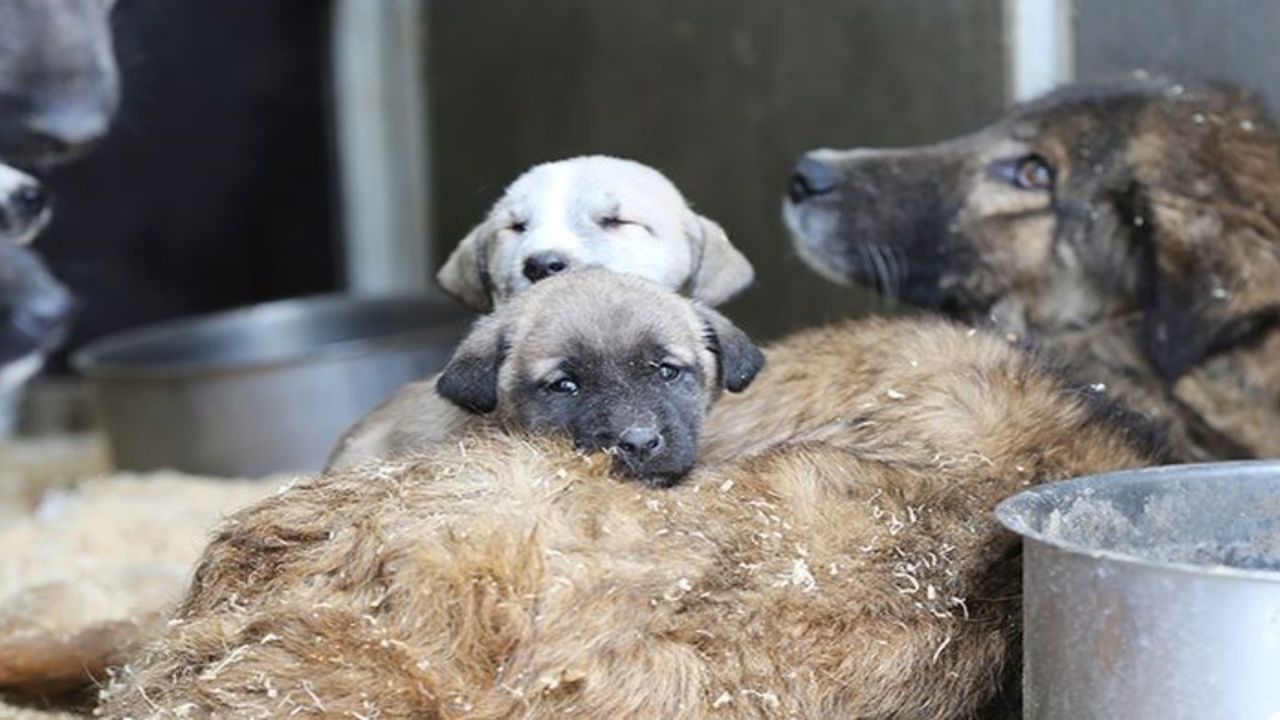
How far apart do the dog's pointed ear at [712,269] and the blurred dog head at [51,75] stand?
5.04ft

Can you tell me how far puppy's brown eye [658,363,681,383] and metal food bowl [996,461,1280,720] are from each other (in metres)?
0.69

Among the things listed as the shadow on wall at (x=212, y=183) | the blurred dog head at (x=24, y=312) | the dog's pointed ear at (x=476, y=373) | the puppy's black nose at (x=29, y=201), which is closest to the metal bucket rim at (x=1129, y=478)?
the dog's pointed ear at (x=476, y=373)

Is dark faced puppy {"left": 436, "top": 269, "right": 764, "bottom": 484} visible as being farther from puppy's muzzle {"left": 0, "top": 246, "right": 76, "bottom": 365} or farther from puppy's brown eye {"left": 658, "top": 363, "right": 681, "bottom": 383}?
puppy's muzzle {"left": 0, "top": 246, "right": 76, "bottom": 365}

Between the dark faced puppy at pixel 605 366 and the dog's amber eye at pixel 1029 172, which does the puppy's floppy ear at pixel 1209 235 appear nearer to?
the dog's amber eye at pixel 1029 172

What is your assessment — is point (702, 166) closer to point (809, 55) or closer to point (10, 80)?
point (809, 55)

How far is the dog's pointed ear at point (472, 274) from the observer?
4020mm

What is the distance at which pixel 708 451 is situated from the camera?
11.6 feet

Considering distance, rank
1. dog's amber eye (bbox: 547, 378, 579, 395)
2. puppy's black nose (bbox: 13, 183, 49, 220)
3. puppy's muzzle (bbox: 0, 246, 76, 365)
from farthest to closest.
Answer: puppy's muzzle (bbox: 0, 246, 76, 365)
puppy's black nose (bbox: 13, 183, 49, 220)
dog's amber eye (bbox: 547, 378, 579, 395)

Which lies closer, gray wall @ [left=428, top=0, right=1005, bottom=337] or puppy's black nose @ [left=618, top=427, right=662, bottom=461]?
puppy's black nose @ [left=618, top=427, right=662, bottom=461]

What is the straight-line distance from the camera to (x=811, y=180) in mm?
4863

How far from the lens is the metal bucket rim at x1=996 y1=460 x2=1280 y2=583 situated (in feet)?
8.35

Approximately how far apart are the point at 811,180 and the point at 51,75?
1.73m

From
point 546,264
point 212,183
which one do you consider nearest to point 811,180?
point 546,264

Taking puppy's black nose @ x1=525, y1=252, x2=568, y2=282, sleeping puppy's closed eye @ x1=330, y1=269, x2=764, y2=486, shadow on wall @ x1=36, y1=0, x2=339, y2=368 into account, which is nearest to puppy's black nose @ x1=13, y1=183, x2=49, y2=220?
shadow on wall @ x1=36, y1=0, x2=339, y2=368
